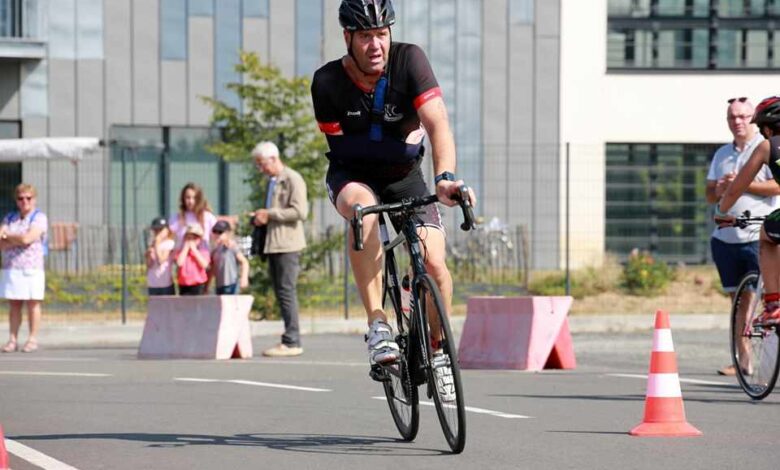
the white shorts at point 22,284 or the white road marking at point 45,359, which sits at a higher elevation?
the white shorts at point 22,284

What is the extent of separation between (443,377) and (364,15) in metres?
1.77

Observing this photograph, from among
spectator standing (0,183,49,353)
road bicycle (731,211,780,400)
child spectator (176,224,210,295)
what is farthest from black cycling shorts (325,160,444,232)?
spectator standing (0,183,49,353)

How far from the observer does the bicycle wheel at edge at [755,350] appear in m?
10.5

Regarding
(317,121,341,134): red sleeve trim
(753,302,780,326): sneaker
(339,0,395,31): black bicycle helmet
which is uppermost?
(339,0,395,31): black bicycle helmet

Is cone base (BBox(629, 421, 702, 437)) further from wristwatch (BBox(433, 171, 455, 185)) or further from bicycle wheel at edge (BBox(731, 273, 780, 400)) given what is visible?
bicycle wheel at edge (BBox(731, 273, 780, 400))

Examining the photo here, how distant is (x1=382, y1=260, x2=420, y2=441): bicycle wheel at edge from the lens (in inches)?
316

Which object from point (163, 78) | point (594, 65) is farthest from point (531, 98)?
point (163, 78)

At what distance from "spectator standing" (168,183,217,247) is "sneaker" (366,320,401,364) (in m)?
10.3

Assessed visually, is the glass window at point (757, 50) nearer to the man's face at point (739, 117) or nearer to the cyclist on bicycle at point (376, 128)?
the man's face at point (739, 117)

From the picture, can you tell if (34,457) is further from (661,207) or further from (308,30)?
(308,30)

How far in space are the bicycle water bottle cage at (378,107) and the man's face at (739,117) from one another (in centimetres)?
501

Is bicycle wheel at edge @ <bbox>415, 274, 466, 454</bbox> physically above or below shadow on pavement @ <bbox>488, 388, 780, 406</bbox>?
above

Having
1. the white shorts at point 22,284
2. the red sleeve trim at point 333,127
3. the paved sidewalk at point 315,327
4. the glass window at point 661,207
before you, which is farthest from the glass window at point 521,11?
the red sleeve trim at point 333,127

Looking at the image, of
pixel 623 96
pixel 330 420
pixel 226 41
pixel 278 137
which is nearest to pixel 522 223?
pixel 278 137
